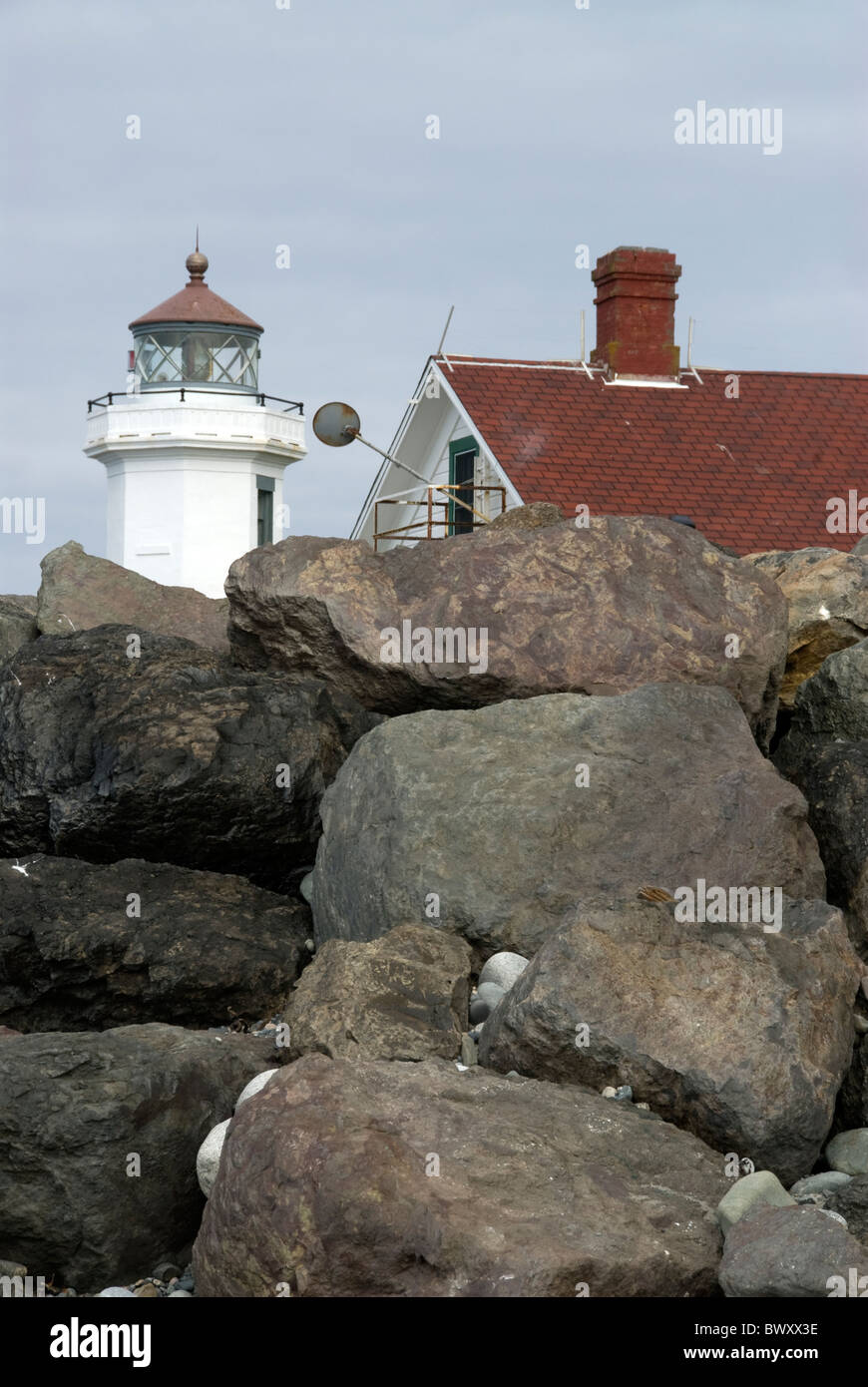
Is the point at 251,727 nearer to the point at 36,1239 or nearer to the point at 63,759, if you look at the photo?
the point at 63,759

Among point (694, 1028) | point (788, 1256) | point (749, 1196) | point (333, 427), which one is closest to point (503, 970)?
point (694, 1028)

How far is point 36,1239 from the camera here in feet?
22.6

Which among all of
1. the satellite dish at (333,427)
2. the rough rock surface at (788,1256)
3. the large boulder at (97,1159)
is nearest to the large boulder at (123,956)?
the large boulder at (97,1159)

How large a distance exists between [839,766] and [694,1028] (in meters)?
2.56

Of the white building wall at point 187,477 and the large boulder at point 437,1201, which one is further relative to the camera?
the white building wall at point 187,477

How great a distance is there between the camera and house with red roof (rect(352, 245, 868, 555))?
72.1 feet

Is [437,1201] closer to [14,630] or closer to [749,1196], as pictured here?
[749,1196]

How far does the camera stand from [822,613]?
11.0m

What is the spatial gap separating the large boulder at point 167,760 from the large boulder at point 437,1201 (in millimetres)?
2967

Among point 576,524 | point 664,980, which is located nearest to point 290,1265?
point 664,980

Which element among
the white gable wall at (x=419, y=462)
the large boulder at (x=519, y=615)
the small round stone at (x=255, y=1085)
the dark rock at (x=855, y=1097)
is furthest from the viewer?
the white gable wall at (x=419, y=462)

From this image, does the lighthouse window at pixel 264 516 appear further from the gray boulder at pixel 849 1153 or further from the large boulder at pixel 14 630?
the gray boulder at pixel 849 1153

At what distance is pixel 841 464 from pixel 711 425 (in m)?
1.82

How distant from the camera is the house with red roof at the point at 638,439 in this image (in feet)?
72.1
